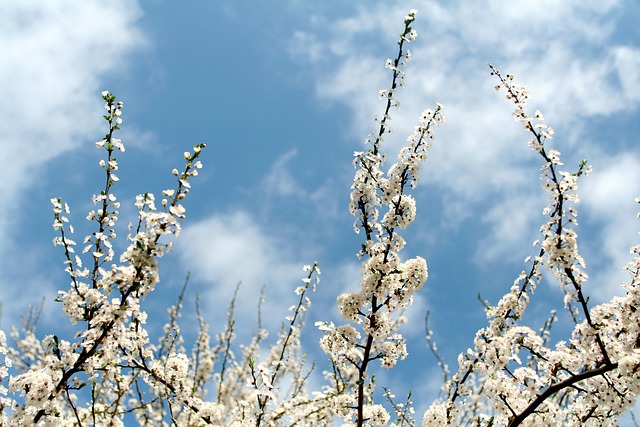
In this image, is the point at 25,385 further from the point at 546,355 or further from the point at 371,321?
the point at 546,355

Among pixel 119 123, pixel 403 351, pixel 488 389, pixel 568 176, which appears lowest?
pixel 488 389

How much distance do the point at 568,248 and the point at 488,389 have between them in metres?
1.73

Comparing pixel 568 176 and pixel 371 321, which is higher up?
pixel 568 176

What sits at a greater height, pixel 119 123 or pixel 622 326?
pixel 119 123

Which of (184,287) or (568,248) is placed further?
(184,287)

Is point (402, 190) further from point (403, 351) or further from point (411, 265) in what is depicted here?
point (403, 351)

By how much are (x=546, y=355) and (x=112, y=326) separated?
13.8 feet

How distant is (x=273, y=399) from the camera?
560cm

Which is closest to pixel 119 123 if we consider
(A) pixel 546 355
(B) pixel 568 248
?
(B) pixel 568 248

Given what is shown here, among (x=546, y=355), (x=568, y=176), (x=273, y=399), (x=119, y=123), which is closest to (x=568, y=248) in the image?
(x=568, y=176)

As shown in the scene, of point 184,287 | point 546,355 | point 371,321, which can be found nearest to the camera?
point 546,355

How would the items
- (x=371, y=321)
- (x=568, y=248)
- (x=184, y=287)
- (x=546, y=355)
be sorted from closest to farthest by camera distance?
(x=568, y=248) → (x=546, y=355) → (x=371, y=321) → (x=184, y=287)

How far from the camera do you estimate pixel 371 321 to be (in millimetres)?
6215

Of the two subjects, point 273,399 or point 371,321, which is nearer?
point 273,399
